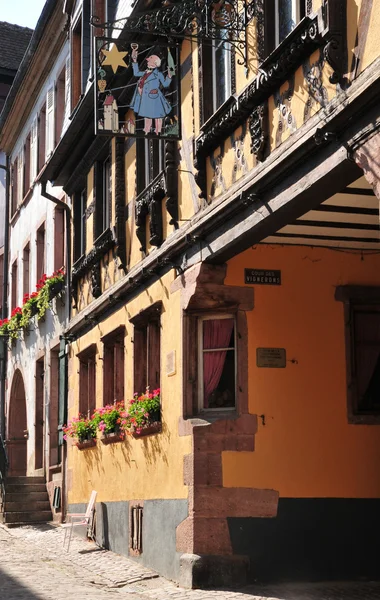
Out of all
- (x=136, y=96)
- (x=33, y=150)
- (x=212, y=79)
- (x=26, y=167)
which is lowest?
(x=136, y=96)

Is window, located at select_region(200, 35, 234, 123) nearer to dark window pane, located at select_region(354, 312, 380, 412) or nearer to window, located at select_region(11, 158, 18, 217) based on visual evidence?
dark window pane, located at select_region(354, 312, 380, 412)

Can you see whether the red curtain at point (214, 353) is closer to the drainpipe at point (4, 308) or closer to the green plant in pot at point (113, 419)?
the green plant in pot at point (113, 419)

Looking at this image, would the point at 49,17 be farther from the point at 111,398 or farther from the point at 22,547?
the point at 22,547

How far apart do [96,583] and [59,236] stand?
1055 centimetres

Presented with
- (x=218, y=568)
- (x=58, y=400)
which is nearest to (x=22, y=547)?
(x=58, y=400)

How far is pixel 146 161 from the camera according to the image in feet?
45.5

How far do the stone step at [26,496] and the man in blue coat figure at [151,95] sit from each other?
35.2ft

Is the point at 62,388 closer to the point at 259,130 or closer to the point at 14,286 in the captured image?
the point at 14,286

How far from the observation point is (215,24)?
31.2 ft

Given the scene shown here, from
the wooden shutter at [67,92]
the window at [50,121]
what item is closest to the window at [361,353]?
the wooden shutter at [67,92]

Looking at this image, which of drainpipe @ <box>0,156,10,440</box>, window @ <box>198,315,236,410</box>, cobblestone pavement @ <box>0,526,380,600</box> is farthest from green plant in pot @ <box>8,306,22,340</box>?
Result: window @ <box>198,315,236,410</box>

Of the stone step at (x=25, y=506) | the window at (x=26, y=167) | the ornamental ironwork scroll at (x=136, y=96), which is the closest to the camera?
the ornamental ironwork scroll at (x=136, y=96)

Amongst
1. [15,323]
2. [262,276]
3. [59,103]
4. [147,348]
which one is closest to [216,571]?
[262,276]

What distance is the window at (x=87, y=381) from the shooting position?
17047mm
